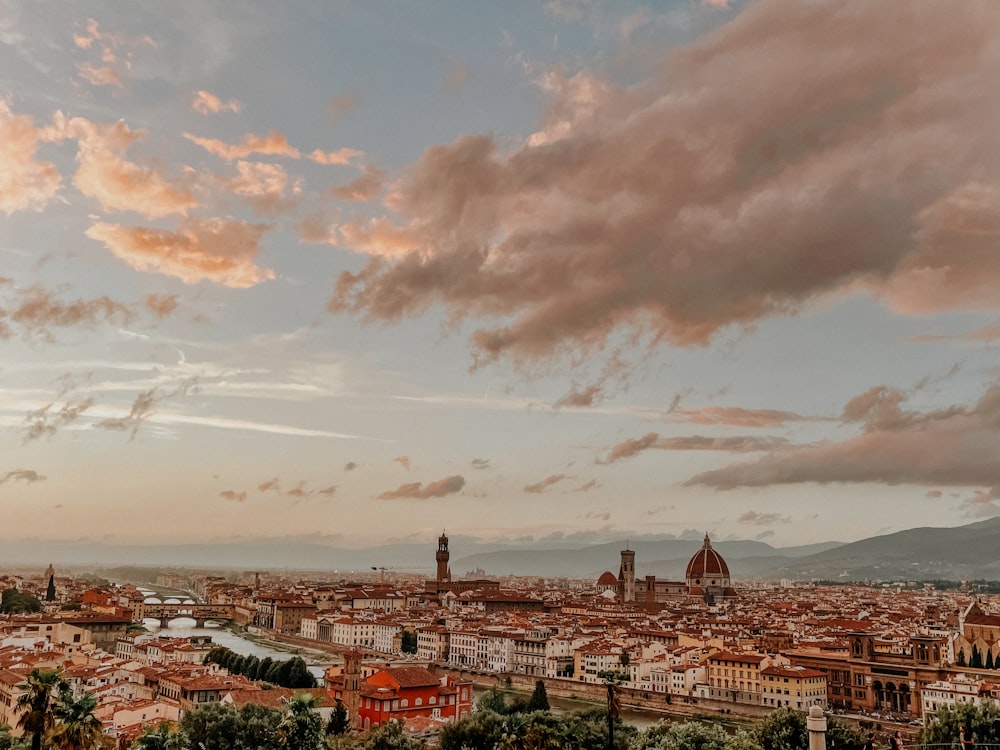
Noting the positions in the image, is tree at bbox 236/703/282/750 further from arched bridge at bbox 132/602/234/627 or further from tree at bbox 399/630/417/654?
arched bridge at bbox 132/602/234/627

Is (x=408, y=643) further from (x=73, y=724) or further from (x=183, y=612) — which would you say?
(x=73, y=724)

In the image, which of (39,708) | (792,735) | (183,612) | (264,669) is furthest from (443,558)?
(39,708)

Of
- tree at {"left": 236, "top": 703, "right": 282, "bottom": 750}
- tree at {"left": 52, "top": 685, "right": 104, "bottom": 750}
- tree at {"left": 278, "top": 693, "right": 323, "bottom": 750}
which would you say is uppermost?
tree at {"left": 52, "top": 685, "right": 104, "bottom": 750}

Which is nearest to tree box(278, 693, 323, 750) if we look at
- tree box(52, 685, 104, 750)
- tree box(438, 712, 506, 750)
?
tree box(52, 685, 104, 750)

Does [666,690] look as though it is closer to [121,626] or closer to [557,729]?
[557,729]

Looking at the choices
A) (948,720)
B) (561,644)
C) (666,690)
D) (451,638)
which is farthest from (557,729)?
(451,638)

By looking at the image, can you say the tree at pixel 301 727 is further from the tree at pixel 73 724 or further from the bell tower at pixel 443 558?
the bell tower at pixel 443 558
